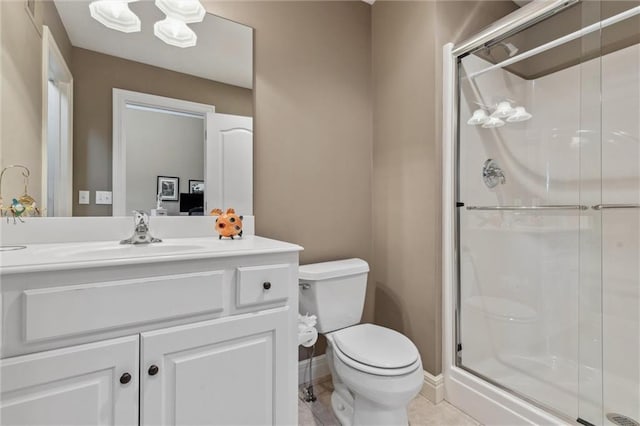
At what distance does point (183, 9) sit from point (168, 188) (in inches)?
32.1

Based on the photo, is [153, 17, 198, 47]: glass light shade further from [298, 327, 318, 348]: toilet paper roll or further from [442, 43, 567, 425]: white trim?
[298, 327, 318, 348]: toilet paper roll

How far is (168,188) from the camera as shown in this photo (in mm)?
1446

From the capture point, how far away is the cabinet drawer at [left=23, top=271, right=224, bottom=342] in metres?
0.76

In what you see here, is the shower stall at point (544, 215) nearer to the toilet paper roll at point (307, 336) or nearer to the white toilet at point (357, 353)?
the white toilet at point (357, 353)

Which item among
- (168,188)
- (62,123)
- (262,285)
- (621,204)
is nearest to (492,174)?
(621,204)

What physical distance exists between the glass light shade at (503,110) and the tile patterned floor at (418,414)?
5.44 feet

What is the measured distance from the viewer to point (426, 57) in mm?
1726

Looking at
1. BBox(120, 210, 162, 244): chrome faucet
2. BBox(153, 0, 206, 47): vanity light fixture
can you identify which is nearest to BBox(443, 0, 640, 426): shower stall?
BBox(153, 0, 206, 47): vanity light fixture

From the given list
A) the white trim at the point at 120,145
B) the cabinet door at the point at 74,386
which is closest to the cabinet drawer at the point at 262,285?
the cabinet door at the point at 74,386

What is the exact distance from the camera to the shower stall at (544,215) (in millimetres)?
1503

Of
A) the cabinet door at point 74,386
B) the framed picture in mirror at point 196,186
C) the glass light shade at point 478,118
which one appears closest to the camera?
the cabinet door at point 74,386

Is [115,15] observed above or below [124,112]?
above

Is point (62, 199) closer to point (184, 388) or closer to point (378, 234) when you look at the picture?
point (184, 388)

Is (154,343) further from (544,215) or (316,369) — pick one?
(544,215)
